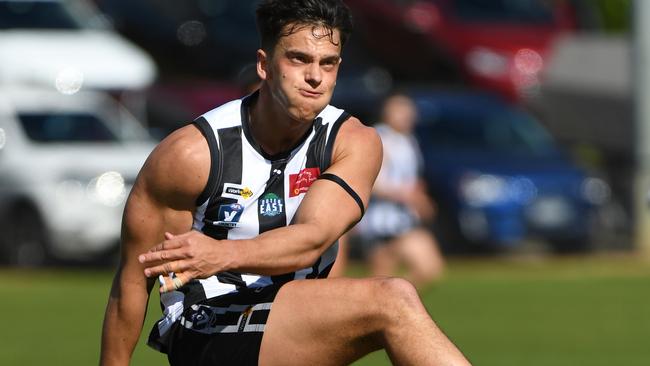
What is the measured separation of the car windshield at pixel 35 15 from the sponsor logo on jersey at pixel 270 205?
15.5 metres

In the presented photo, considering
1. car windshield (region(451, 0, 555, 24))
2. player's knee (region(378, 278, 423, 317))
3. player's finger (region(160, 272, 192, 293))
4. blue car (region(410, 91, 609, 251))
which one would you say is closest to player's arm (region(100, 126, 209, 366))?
player's finger (region(160, 272, 192, 293))

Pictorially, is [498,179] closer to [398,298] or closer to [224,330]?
[224,330]

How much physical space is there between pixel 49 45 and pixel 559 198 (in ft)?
22.3

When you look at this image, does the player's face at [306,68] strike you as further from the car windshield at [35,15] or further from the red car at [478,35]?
the red car at [478,35]

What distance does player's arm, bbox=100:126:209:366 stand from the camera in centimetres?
577

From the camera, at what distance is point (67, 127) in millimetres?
18766

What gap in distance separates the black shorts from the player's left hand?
52 cm

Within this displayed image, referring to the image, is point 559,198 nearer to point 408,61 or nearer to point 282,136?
point 408,61

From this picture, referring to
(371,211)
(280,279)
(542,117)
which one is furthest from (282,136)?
(542,117)

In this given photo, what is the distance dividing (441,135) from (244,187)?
1326 cm

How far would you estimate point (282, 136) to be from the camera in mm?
5980

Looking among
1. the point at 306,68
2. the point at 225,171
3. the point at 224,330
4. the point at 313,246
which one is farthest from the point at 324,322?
the point at 306,68

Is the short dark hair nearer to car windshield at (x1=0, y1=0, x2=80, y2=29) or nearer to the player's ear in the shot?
the player's ear

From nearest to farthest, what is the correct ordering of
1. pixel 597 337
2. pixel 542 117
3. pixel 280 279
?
pixel 280 279 < pixel 597 337 < pixel 542 117
